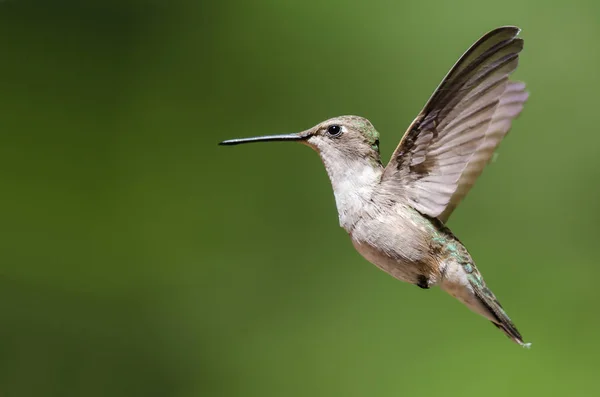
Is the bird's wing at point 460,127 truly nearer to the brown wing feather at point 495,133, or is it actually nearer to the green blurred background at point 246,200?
the brown wing feather at point 495,133

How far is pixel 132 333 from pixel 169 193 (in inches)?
15.8

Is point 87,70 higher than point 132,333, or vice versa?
point 87,70

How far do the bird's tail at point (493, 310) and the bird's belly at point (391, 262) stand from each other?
8cm

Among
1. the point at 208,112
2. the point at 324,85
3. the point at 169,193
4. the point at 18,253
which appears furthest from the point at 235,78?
the point at 18,253

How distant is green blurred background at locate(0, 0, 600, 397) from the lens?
1799 mm

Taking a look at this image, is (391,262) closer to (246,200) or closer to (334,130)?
(334,130)

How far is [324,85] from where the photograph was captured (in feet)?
6.22

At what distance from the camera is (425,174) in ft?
2.29

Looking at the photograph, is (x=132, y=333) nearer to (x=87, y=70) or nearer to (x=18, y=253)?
(x=18, y=253)

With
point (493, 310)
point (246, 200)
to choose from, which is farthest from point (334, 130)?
point (246, 200)

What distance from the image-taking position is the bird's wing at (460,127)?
59 cm

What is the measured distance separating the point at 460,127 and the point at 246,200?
1278 millimetres

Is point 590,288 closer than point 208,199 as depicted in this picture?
Yes

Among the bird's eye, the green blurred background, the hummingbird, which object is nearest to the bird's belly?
the hummingbird
